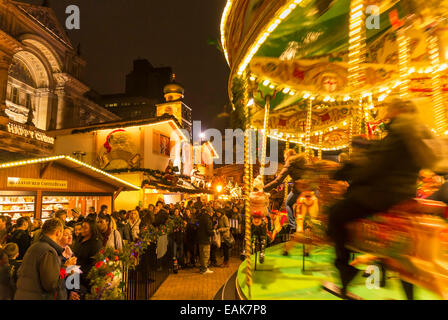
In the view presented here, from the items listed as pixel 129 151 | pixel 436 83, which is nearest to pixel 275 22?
pixel 436 83

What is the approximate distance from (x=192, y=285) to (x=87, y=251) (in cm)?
415

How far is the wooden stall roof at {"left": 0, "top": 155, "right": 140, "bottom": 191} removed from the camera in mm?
9893

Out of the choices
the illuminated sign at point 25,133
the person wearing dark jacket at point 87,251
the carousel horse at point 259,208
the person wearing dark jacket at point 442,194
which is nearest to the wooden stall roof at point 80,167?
the person wearing dark jacket at point 87,251

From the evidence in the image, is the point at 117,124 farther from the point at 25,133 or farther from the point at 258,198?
the point at 258,198

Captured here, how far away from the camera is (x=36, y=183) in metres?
11.1

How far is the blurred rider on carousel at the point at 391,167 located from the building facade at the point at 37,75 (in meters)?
20.5

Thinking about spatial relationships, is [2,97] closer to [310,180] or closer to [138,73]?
[310,180]

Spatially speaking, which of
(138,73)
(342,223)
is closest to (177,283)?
(342,223)

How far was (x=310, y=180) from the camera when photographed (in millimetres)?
4184

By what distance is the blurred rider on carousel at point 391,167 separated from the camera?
261cm

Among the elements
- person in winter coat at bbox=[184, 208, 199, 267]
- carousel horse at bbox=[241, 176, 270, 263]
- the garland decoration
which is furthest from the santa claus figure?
person in winter coat at bbox=[184, 208, 199, 267]

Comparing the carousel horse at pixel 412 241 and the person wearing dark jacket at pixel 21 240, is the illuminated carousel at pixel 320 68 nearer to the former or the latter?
the carousel horse at pixel 412 241

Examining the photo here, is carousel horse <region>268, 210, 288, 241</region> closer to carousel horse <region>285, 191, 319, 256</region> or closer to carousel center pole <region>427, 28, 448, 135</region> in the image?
carousel horse <region>285, 191, 319, 256</region>
